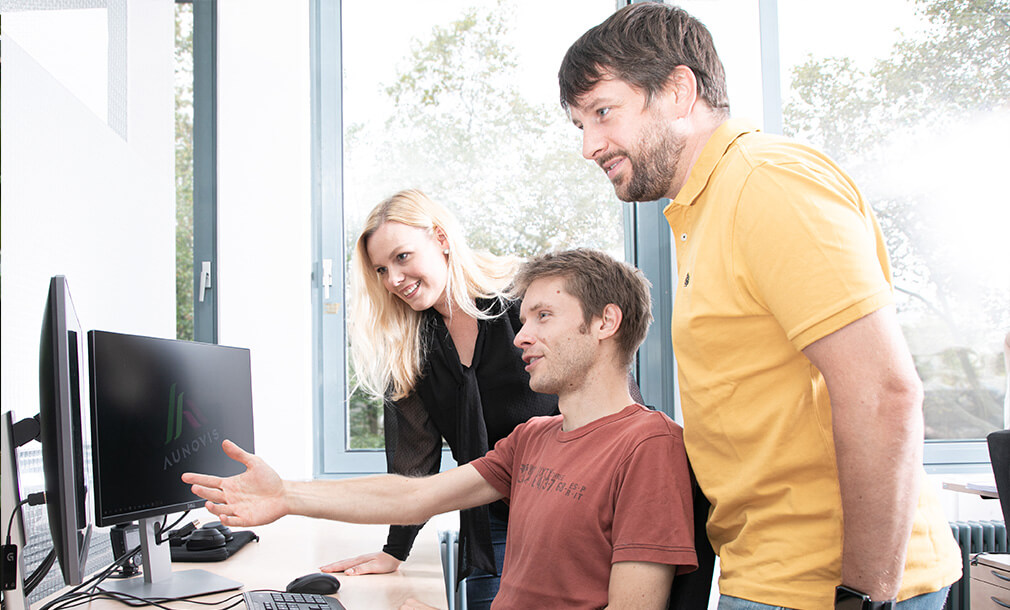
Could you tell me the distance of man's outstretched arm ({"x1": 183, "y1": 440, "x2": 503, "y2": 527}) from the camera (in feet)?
4.18

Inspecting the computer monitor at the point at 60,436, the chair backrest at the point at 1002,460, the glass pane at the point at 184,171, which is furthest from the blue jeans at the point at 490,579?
the glass pane at the point at 184,171

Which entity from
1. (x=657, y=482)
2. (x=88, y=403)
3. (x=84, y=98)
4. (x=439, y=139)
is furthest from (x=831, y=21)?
(x=88, y=403)

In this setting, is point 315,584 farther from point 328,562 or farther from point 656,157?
point 656,157

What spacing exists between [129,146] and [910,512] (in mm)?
2049

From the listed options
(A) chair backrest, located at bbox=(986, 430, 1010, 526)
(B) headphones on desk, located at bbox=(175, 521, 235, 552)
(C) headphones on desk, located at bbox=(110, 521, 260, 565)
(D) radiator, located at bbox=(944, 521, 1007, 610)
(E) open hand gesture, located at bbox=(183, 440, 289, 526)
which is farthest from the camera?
(D) radiator, located at bbox=(944, 521, 1007, 610)

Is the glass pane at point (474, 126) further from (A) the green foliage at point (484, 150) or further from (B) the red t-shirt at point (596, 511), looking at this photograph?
(B) the red t-shirt at point (596, 511)

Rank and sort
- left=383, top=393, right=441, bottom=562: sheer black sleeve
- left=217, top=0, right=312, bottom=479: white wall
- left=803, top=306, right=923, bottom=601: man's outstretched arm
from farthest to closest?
1. left=217, top=0, right=312, bottom=479: white wall
2. left=383, top=393, right=441, bottom=562: sheer black sleeve
3. left=803, top=306, right=923, bottom=601: man's outstretched arm

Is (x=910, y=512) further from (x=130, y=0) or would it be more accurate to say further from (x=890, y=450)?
(x=130, y=0)

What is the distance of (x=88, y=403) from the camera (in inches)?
48.1

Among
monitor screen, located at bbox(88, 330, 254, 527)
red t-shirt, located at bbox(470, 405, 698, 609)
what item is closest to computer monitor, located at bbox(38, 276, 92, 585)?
monitor screen, located at bbox(88, 330, 254, 527)

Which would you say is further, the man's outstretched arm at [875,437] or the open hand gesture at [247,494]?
the open hand gesture at [247,494]

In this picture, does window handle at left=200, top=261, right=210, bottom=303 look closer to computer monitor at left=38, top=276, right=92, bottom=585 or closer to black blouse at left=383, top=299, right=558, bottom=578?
black blouse at left=383, top=299, right=558, bottom=578

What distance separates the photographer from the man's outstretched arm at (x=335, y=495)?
128 centimetres

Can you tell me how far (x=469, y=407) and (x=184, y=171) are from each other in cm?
163
